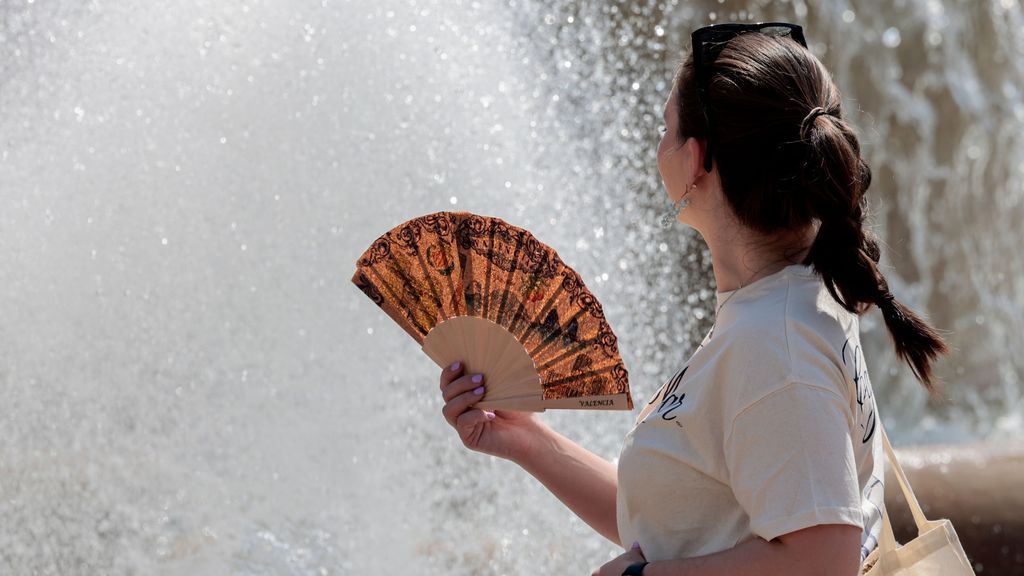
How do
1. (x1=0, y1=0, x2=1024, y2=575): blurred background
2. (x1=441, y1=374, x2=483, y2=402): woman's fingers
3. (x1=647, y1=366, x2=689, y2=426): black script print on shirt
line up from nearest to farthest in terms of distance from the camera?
1. (x1=647, y1=366, x2=689, y2=426): black script print on shirt
2. (x1=441, y1=374, x2=483, y2=402): woman's fingers
3. (x1=0, y1=0, x2=1024, y2=575): blurred background

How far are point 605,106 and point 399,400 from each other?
1738mm

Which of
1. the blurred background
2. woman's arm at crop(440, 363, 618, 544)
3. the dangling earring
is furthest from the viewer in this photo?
the blurred background

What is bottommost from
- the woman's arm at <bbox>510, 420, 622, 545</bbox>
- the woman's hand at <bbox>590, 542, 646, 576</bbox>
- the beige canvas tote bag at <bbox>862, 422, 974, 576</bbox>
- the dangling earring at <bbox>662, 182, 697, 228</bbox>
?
the beige canvas tote bag at <bbox>862, 422, 974, 576</bbox>

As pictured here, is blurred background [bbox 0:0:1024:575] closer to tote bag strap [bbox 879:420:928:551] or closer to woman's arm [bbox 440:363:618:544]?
woman's arm [bbox 440:363:618:544]

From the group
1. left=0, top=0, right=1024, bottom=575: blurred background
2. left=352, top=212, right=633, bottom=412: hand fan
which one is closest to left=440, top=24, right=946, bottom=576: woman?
left=352, top=212, right=633, bottom=412: hand fan

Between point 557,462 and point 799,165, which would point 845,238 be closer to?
point 799,165

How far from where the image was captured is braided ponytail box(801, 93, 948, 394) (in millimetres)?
1342

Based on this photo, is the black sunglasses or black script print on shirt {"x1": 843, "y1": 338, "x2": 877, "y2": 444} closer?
black script print on shirt {"x1": 843, "y1": 338, "x2": 877, "y2": 444}

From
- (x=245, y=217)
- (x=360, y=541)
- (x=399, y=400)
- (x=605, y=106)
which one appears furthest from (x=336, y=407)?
(x=605, y=106)

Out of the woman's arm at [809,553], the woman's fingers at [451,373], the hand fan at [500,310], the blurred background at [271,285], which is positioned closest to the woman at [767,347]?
the woman's arm at [809,553]

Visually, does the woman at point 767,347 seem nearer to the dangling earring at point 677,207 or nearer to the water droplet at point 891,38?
the dangling earring at point 677,207

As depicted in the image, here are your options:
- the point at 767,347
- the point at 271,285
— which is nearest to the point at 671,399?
the point at 767,347

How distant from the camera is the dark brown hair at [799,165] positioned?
4.42 feet

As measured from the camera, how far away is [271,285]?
11.1ft
